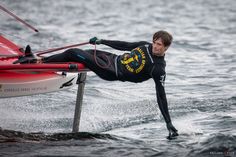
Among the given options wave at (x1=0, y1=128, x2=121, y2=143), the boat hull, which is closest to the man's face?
wave at (x1=0, y1=128, x2=121, y2=143)

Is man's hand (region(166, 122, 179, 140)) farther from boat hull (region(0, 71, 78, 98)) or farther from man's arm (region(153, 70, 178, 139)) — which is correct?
boat hull (region(0, 71, 78, 98))

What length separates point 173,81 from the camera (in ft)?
45.5

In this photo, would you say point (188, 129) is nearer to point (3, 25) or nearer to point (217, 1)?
point (3, 25)

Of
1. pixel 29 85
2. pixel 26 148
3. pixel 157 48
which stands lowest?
pixel 26 148

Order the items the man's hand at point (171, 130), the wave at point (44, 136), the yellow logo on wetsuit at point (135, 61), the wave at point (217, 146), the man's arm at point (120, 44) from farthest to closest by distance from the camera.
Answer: the man's arm at point (120, 44)
the wave at point (44, 136)
the yellow logo on wetsuit at point (135, 61)
the man's hand at point (171, 130)
the wave at point (217, 146)

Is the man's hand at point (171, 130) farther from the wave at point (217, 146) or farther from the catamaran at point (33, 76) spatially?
the catamaran at point (33, 76)

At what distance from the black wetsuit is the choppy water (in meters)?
0.84

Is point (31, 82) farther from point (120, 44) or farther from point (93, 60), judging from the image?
point (120, 44)

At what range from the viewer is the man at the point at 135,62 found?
869cm

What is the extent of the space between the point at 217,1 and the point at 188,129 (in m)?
24.3

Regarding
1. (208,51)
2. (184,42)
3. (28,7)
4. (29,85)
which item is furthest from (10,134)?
(28,7)

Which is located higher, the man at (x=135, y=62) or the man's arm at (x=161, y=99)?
the man at (x=135, y=62)

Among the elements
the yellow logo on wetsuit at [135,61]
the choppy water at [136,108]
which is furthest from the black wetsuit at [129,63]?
the choppy water at [136,108]

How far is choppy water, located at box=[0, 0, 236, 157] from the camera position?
336 inches
